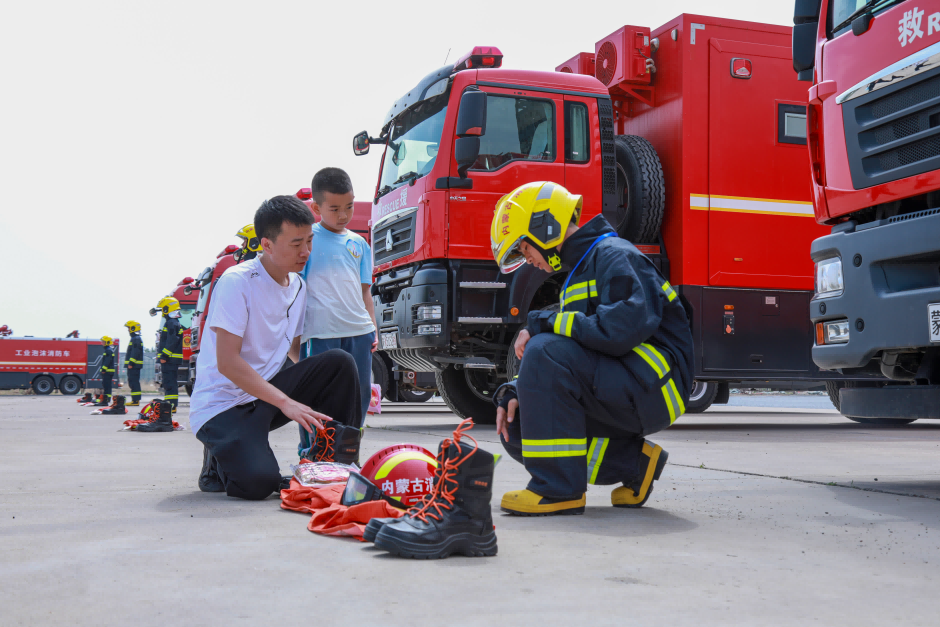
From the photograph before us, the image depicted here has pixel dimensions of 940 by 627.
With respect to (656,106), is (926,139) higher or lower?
lower

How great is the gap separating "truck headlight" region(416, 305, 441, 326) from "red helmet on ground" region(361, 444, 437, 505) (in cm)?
448

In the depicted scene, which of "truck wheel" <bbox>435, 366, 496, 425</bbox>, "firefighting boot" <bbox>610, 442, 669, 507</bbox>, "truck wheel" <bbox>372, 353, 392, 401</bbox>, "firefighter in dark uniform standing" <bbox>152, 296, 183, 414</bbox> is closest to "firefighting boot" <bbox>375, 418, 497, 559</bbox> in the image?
"firefighting boot" <bbox>610, 442, 669, 507</bbox>

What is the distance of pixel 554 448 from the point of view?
323cm

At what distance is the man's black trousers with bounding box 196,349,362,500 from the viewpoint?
145 inches

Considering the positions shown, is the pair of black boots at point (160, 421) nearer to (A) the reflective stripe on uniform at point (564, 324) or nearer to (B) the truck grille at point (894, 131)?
(A) the reflective stripe on uniform at point (564, 324)

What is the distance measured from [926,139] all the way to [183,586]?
340cm

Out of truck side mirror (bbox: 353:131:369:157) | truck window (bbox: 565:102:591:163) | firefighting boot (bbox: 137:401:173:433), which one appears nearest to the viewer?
truck window (bbox: 565:102:591:163)

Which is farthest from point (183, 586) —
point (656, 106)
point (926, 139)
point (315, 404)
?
point (656, 106)

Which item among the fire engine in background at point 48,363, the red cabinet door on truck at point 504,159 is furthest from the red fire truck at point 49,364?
the red cabinet door on truck at point 504,159

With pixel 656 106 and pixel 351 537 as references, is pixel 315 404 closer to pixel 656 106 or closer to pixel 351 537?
pixel 351 537

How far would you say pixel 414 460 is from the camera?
319cm

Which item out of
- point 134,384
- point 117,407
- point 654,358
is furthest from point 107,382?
point 654,358

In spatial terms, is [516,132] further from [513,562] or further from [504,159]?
[513,562]

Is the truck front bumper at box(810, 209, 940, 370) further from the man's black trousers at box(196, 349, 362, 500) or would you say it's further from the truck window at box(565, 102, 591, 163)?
the truck window at box(565, 102, 591, 163)
